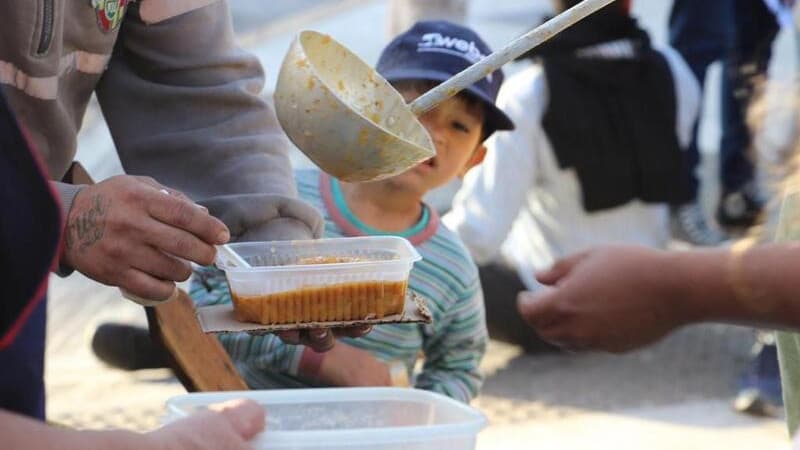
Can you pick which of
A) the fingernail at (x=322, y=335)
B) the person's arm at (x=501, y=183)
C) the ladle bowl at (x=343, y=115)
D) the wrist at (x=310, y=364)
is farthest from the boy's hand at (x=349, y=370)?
the person's arm at (x=501, y=183)

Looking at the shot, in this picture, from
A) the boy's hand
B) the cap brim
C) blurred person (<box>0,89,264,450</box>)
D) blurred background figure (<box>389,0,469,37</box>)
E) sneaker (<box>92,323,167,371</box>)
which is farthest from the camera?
blurred background figure (<box>389,0,469,37</box>)

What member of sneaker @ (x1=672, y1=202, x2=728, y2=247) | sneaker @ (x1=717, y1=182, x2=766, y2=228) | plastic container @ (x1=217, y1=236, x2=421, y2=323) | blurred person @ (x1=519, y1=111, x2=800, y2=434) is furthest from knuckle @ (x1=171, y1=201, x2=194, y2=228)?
sneaker @ (x1=717, y1=182, x2=766, y2=228)

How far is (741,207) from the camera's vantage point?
6.50 metres

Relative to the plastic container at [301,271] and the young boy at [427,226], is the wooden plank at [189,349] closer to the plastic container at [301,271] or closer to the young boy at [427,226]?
the plastic container at [301,271]

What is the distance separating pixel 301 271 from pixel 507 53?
0.44 meters

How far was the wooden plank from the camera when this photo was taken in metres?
2.33

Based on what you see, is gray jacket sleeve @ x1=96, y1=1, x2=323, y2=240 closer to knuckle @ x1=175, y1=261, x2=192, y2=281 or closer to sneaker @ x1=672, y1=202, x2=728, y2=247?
knuckle @ x1=175, y1=261, x2=192, y2=281

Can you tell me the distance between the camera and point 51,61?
2086 millimetres

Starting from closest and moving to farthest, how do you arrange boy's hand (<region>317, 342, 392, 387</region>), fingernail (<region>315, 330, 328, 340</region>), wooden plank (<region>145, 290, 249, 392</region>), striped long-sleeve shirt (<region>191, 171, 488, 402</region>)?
fingernail (<region>315, 330, 328, 340</region>) → wooden plank (<region>145, 290, 249, 392</region>) → boy's hand (<region>317, 342, 392, 387</region>) → striped long-sleeve shirt (<region>191, 171, 488, 402</region>)

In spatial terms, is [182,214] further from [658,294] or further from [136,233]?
[658,294]

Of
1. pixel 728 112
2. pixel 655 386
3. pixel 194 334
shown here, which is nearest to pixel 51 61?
pixel 194 334

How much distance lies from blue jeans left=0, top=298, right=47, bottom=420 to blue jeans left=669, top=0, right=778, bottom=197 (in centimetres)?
419

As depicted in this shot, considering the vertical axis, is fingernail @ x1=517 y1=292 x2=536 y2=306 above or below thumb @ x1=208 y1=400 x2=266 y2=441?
above

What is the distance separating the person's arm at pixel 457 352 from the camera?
287 cm
